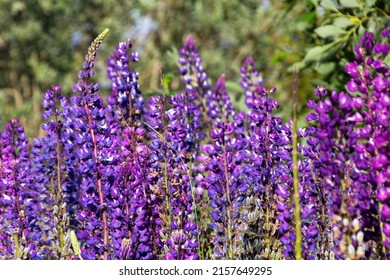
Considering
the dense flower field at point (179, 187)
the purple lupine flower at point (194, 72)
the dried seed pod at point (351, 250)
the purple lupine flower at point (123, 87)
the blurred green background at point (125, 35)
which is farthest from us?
the blurred green background at point (125, 35)

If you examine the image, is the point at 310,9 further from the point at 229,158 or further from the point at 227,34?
the point at 227,34

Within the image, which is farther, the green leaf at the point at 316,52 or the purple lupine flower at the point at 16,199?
the green leaf at the point at 316,52

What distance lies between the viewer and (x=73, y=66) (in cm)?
1633

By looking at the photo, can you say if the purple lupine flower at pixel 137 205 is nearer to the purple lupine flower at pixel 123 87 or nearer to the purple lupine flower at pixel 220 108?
the purple lupine flower at pixel 123 87

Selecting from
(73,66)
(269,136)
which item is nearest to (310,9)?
(269,136)

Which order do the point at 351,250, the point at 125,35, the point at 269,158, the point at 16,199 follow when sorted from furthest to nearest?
the point at 125,35, the point at 16,199, the point at 269,158, the point at 351,250

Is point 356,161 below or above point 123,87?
below

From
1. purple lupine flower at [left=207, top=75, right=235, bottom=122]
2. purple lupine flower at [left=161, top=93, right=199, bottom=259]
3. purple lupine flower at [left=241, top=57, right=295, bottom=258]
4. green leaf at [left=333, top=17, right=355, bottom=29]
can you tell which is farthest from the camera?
purple lupine flower at [left=207, top=75, right=235, bottom=122]

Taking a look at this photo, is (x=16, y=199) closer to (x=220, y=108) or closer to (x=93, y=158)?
(x=93, y=158)

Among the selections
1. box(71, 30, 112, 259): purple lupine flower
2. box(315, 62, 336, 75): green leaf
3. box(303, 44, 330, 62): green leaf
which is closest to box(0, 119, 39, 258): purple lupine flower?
box(71, 30, 112, 259): purple lupine flower

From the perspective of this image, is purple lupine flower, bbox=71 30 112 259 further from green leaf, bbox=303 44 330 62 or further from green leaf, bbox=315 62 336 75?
green leaf, bbox=315 62 336 75

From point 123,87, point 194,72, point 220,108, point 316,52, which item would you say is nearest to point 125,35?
point 194,72

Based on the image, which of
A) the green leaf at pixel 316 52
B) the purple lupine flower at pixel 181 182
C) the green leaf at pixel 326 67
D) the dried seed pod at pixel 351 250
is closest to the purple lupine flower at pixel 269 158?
the purple lupine flower at pixel 181 182
